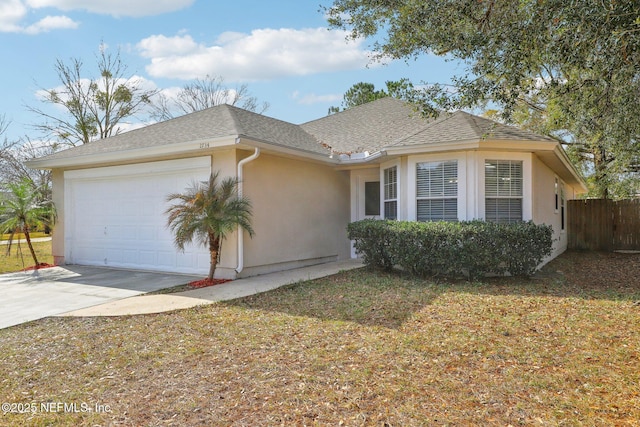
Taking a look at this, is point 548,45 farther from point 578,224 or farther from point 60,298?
point 578,224

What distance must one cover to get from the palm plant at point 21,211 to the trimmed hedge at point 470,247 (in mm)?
9421

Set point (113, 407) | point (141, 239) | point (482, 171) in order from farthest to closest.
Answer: point (141, 239) → point (482, 171) → point (113, 407)

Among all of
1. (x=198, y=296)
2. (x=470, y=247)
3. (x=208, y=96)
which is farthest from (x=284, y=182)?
(x=208, y=96)

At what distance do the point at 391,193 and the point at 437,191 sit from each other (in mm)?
1485

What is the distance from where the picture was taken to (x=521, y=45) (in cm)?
476

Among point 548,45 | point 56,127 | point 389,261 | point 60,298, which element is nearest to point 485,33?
point 548,45

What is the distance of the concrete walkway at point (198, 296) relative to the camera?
6.04 metres

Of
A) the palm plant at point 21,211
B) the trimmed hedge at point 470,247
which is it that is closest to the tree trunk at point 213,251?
the trimmed hedge at point 470,247

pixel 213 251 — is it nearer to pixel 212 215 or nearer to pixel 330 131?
pixel 212 215

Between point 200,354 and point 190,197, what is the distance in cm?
412

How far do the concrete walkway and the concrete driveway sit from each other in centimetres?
48

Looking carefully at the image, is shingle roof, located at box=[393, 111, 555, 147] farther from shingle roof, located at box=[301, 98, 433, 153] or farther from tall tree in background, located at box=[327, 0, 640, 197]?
tall tree in background, located at box=[327, 0, 640, 197]

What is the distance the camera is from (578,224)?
1650 cm

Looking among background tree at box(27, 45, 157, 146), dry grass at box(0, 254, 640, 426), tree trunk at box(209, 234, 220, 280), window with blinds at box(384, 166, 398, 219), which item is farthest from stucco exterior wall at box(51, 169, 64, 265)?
background tree at box(27, 45, 157, 146)
